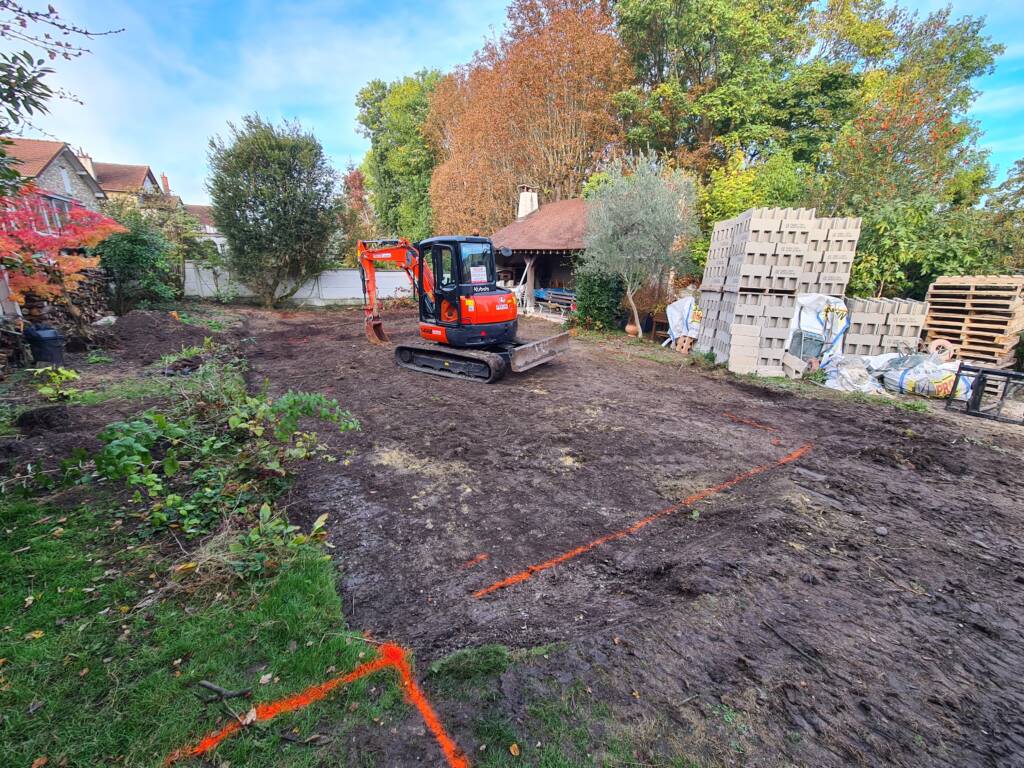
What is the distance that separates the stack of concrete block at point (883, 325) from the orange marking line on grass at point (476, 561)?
8539 millimetres

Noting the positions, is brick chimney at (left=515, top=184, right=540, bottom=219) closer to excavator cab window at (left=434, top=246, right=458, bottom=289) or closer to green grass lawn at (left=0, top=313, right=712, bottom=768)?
excavator cab window at (left=434, top=246, right=458, bottom=289)

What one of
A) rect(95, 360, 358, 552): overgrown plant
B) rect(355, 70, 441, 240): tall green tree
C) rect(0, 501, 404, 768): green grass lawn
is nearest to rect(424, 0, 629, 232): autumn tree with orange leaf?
rect(355, 70, 441, 240): tall green tree

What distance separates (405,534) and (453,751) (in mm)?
1810

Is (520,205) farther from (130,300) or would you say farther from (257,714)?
(257,714)

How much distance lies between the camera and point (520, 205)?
21.5 meters

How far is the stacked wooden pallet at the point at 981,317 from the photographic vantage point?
23.9 ft

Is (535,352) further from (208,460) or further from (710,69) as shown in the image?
(710,69)

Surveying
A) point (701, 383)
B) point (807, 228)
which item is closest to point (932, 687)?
point (701, 383)

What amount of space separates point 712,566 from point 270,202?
18.8 meters

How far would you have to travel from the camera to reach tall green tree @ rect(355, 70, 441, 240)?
107ft

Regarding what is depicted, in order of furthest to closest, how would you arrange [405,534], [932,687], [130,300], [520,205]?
[520,205] → [130,300] → [405,534] → [932,687]

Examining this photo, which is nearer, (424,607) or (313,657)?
(313,657)

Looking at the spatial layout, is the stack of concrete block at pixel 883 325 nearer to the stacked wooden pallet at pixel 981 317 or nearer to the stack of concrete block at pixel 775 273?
the stacked wooden pallet at pixel 981 317

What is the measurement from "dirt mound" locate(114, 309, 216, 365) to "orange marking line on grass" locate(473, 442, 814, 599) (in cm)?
843
